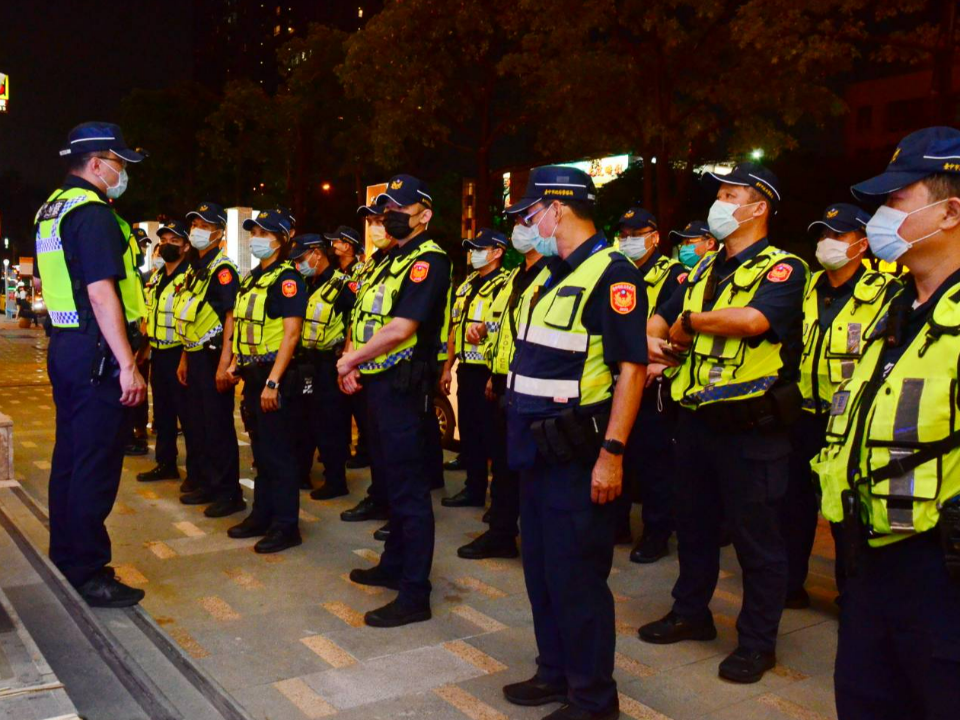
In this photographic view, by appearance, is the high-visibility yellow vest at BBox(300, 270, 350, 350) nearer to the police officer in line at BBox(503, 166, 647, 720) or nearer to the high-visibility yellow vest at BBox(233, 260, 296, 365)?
the high-visibility yellow vest at BBox(233, 260, 296, 365)

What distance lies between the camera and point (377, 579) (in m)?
4.72

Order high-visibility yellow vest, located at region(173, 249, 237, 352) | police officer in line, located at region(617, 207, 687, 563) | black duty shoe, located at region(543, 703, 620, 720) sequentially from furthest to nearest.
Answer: high-visibility yellow vest, located at region(173, 249, 237, 352)
police officer in line, located at region(617, 207, 687, 563)
black duty shoe, located at region(543, 703, 620, 720)

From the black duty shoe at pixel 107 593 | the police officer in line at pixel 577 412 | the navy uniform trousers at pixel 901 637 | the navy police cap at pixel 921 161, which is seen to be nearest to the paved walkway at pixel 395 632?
the black duty shoe at pixel 107 593

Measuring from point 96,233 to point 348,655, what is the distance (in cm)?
214

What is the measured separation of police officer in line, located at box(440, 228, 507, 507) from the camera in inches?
265

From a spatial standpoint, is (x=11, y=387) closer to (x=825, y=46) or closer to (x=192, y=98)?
(x=825, y=46)

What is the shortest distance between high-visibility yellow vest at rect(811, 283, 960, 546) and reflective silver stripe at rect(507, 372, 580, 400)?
3.77ft

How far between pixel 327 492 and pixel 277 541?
4.85 feet

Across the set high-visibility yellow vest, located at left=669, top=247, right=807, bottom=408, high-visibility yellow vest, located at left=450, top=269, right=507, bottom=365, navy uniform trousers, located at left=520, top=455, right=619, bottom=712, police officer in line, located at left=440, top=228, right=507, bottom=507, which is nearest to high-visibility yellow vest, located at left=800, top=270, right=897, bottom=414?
high-visibility yellow vest, located at left=669, top=247, right=807, bottom=408

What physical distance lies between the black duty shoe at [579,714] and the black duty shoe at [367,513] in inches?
120

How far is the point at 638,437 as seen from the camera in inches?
219

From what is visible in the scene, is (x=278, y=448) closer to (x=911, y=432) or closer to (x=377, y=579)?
(x=377, y=579)

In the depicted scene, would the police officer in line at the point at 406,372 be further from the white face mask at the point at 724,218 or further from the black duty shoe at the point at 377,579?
the white face mask at the point at 724,218

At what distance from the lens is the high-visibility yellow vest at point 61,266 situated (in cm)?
401
